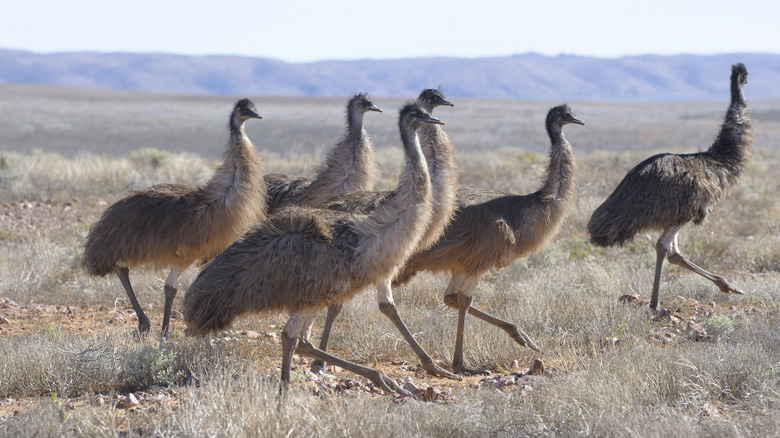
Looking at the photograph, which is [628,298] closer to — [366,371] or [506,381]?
[506,381]

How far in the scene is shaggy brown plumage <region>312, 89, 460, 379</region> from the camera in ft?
18.7

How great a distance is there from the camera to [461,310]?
682 centimetres

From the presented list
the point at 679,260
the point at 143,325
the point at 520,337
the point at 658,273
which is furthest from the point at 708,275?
the point at 143,325

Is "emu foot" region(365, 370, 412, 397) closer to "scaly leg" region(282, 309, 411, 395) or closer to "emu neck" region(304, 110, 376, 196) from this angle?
"scaly leg" region(282, 309, 411, 395)

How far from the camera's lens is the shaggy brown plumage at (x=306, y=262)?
17.3ft

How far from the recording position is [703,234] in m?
11.9

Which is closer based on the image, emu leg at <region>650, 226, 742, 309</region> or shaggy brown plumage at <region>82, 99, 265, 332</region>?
shaggy brown plumage at <region>82, 99, 265, 332</region>

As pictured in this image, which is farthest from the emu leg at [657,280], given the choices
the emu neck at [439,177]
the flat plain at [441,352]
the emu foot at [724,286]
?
the emu neck at [439,177]

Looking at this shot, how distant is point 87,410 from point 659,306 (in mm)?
5484

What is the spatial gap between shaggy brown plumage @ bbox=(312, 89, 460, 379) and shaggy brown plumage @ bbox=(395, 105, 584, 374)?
40 centimetres

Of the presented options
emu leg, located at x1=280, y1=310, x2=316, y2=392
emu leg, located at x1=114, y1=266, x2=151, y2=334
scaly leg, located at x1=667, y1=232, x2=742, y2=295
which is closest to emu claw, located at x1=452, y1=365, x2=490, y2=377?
emu leg, located at x1=280, y1=310, x2=316, y2=392

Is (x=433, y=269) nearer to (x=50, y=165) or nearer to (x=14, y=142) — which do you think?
(x=50, y=165)

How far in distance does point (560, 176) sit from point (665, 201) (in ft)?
6.21

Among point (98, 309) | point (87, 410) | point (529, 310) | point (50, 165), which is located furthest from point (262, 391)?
point (50, 165)
